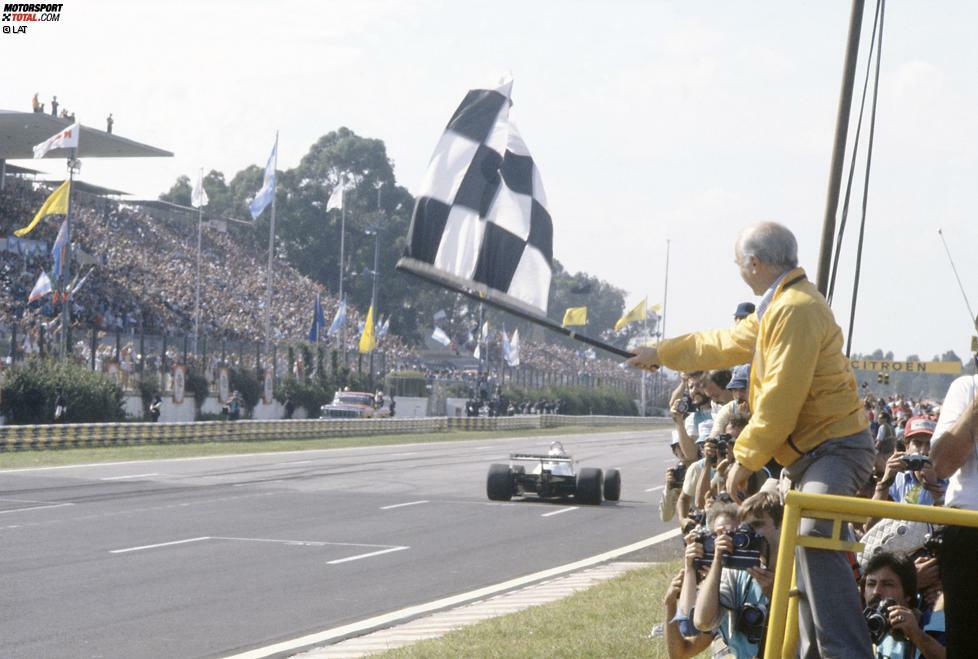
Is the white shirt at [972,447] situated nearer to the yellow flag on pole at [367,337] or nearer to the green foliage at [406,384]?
the yellow flag on pole at [367,337]

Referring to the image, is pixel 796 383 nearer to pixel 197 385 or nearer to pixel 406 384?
pixel 197 385

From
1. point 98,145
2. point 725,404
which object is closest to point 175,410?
point 98,145

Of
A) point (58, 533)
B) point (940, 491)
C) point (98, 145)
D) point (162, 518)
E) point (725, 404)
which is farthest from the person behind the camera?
point (98, 145)

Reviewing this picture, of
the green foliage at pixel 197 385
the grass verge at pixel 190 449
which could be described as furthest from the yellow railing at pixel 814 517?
the green foliage at pixel 197 385

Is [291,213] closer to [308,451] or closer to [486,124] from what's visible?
[308,451]

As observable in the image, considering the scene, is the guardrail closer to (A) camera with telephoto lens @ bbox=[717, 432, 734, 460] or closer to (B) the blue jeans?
(A) camera with telephoto lens @ bbox=[717, 432, 734, 460]

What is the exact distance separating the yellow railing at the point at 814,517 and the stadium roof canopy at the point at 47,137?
46587mm

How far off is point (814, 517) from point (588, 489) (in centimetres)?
2060

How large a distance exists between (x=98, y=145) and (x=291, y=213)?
39.7 meters

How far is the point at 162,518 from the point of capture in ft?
61.9

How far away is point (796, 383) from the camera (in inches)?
196

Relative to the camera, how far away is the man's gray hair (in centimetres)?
534

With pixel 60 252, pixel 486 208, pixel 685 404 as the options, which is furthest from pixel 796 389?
pixel 60 252

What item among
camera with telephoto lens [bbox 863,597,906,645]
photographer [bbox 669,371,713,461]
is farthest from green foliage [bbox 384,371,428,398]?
camera with telephoto lens [bbox 863,597,906,645]
